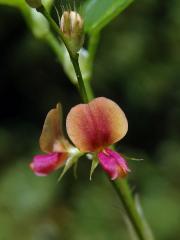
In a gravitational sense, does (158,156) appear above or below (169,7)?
below

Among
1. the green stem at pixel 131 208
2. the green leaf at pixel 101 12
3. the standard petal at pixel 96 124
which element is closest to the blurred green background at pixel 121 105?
the green leaf at pixel 101 12

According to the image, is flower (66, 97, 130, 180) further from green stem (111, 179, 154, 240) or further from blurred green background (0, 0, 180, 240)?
blurred green background (0, 0, 180, 240)

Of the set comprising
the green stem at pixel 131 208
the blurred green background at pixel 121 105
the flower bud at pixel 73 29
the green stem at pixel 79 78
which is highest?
the flower bud at pixel 73 29

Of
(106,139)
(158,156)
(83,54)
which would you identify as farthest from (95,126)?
(158,156)

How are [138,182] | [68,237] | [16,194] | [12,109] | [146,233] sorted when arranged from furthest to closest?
[12,109] → [138,182] → [16,194] → [68,237] → [146,233]

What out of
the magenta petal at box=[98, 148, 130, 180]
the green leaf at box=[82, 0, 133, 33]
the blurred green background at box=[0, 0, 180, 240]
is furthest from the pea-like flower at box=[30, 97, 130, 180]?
the blurred green background at box=[0, 0, 180, 240]

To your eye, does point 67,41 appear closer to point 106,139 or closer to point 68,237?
point 106,139

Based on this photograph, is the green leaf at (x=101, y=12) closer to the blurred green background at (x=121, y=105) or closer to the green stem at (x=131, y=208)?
the green stem at (x=131, y=208)
